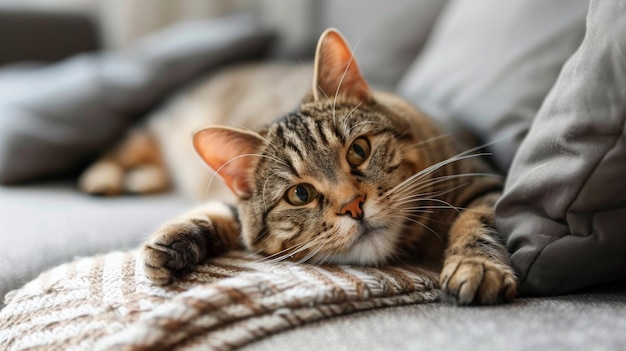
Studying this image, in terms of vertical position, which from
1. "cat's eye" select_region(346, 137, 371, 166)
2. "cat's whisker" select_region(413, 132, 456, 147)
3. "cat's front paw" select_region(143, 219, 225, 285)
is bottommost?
"cat's front paw" select_region(143, 219, 225, 285)

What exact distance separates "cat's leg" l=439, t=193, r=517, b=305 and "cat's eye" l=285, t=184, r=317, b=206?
273 millimetres

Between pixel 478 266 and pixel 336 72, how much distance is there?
520 mm

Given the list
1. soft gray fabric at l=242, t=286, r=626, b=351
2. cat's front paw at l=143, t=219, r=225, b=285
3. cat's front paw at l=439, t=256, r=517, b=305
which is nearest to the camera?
soft gray fabric at l=242, t=286, r=626, b=351

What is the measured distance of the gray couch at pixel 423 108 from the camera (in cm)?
72

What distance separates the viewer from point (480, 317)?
74 centimetres

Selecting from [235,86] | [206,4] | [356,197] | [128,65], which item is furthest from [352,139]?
[206,4]

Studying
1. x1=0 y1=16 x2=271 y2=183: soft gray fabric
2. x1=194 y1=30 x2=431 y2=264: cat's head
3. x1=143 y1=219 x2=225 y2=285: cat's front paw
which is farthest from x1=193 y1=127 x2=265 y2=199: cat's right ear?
x1=0 y1=16 x2=271 y2=183: soft gray fabric

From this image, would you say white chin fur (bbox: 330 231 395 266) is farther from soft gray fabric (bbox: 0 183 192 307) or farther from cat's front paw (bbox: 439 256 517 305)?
soft gray fabric (bbox: 0 183 192 307)

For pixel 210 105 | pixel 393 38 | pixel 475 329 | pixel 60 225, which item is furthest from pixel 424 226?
pixel 210 105

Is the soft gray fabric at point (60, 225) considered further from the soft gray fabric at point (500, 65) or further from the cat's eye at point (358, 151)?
the soft gray fabric at point (500, 65)

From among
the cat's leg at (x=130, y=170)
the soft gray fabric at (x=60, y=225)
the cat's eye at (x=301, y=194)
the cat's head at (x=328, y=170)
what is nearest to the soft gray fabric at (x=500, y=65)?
the cat's head at (x=328, y=170)

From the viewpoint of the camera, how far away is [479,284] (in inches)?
31.5

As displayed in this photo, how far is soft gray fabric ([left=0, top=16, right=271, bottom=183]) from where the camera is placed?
1736mm

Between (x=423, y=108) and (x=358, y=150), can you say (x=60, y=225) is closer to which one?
(x=358, y=150)
